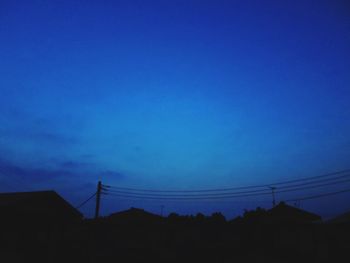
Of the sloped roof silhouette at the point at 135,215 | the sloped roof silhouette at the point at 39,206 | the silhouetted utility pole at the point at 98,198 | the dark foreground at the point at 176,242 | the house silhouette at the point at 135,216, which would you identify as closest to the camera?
the dark foreground at the point at 176,242

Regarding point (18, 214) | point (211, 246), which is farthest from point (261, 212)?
point (18, 214)

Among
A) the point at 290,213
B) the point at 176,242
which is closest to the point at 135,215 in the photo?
the point at 176,242

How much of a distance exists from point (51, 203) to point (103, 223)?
23.4 feet

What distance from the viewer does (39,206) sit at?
2759 cm

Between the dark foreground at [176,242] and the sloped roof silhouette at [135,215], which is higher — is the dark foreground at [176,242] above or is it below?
below

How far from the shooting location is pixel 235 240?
29406 millimetres

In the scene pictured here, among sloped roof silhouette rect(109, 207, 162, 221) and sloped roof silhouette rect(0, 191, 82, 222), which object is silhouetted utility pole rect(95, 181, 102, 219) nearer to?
sloped roof silhouette rect(0, 191, 82, 222)

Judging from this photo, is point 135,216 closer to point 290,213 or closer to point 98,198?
point 98,198

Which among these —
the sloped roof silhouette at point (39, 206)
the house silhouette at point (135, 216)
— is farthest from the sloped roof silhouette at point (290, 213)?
the sloped roof silhouette at point (39, 206)

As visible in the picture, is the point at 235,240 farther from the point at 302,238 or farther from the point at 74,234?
the point at 74,234

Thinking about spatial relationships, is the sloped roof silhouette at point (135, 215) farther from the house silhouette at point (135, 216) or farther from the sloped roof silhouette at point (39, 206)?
the sloped roof silhouette at point (39, 206)

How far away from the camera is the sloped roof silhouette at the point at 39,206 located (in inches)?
1010

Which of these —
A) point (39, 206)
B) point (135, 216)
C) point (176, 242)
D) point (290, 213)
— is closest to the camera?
point (39, 206)

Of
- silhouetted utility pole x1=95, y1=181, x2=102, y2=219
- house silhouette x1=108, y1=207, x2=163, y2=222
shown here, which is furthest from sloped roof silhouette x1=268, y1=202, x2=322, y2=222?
silhouetted utility pole x1=95, y1=181, x2=102, y2=219
